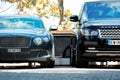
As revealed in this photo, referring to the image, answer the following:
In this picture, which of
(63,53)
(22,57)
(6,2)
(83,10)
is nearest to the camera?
(22,57)

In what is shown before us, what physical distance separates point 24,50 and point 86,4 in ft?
9.42

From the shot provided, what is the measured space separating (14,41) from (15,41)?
3cm

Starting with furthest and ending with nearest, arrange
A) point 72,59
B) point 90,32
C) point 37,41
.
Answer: point 72,59
point 90,32
point 37,41

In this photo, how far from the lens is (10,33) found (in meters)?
15.2

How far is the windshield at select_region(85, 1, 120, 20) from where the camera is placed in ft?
54.2

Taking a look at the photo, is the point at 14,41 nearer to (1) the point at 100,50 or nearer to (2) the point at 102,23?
(1) the point at 100,50

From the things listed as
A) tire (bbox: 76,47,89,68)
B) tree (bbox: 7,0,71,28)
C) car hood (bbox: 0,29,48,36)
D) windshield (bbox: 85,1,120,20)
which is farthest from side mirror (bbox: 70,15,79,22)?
tree (bbox: 7,0,71,28)

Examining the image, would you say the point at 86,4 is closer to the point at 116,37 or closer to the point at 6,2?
the point at 116,37

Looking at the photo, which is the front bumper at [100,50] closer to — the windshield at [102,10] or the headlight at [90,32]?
the headlight at [90,32]

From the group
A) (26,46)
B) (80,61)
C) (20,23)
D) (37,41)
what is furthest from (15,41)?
(80,61)

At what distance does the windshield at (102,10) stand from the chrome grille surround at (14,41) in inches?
87.1

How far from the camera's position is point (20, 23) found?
16578 mm

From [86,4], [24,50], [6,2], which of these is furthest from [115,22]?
[6,2]

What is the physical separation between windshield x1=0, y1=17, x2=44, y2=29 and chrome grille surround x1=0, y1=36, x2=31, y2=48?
115 cm
